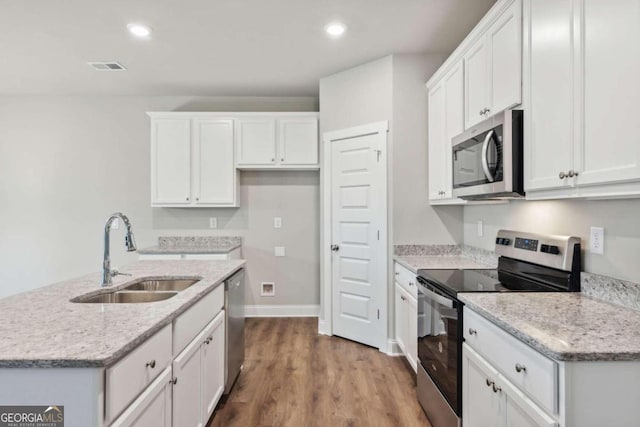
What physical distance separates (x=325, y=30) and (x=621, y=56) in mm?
2152

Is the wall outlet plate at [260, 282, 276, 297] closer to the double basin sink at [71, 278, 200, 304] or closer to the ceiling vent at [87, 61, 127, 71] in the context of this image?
the double basin sink at [71, 278, 200, 304]

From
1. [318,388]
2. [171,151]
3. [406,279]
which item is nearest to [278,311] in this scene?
[318,388]

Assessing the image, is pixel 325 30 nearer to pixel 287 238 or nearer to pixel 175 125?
pixel 175 125

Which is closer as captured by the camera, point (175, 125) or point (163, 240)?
point (175, 125)

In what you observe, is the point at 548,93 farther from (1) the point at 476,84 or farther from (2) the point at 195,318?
(2) the point at 195,318

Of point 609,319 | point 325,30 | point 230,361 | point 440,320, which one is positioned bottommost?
point 230,361

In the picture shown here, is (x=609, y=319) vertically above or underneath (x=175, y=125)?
underneath

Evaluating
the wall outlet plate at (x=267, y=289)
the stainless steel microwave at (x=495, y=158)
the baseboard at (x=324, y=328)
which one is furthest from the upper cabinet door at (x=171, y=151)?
the stainless steel microwave at (x=495, y=158)

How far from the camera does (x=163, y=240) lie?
4.46 metres

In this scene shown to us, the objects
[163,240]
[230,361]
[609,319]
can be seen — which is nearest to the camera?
[609,319]

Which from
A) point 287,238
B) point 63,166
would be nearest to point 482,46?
point 287,238

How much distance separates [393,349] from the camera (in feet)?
10.5

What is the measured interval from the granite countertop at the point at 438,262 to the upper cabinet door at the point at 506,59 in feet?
3.68

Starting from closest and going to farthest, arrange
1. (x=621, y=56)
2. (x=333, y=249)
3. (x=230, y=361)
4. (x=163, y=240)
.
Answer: (x=621, y=56), (x=230, y=361), (x=333, y=249), (x=163, y=240)
